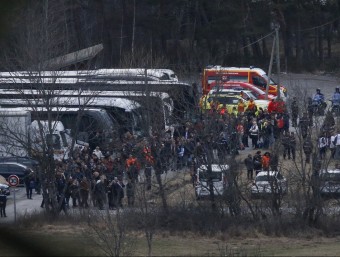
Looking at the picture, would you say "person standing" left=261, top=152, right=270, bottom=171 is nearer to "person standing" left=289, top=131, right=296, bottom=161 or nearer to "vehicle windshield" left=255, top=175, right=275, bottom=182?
"vehicle windshield" left=255, top=175, right=275, bottom=182

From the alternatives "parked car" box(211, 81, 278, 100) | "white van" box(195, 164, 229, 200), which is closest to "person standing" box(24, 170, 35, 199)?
"white van" box(195, 164, 229, 200)

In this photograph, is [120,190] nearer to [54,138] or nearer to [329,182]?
[54,138]

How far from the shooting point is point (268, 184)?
808 inches

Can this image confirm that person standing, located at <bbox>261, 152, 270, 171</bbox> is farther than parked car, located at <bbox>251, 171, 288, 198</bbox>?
Yes

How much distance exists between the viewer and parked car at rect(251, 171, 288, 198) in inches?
797

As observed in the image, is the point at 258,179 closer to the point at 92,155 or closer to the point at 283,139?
the point at 283,139

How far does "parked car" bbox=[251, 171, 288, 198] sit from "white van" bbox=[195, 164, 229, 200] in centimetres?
85

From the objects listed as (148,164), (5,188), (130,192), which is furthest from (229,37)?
(5,188)

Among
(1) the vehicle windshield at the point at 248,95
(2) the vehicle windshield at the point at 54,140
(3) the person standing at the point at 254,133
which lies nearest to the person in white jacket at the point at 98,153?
(2) the vehicle windshield at the point at 54,140

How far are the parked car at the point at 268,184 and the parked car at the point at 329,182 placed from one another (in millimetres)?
979

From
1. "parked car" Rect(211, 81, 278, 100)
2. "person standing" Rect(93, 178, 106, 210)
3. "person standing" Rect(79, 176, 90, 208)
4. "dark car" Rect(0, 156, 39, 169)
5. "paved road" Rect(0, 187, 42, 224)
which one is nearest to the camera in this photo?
"person standing" Rect(93, 178, 106, 210)

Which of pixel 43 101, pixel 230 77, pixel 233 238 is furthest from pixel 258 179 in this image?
pixel 230 77

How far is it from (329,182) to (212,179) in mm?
3123

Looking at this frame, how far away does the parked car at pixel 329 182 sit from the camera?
66.7 feet
